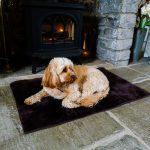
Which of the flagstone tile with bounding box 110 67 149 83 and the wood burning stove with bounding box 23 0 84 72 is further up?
the wood burning stove with bounding box 23 0 84 72

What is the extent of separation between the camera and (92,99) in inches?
73.9

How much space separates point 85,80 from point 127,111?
0.53 m

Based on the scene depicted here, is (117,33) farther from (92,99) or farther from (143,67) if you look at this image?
(92,99)

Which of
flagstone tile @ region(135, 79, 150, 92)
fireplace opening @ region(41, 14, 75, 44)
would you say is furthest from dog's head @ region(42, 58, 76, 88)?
flagstone tile @ region(135, 79, 150, 92)

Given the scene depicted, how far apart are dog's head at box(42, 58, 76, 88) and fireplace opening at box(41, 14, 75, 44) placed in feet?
3.39

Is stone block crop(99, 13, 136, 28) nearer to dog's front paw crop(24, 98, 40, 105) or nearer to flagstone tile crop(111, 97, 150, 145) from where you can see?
flagstone tile crop(111, 97, 150, 145)

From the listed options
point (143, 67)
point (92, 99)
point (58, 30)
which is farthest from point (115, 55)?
point (92, 99)

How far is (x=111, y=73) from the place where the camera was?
2.82 metres

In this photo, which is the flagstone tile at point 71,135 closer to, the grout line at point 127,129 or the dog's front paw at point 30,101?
the grout line at point 127,129

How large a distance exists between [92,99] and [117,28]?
1.57 m

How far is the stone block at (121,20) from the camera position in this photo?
9.54 ft

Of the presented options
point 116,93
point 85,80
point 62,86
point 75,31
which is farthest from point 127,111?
point 75,31

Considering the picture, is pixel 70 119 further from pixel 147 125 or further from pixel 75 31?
pixel 75 31

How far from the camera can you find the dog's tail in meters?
1.83
